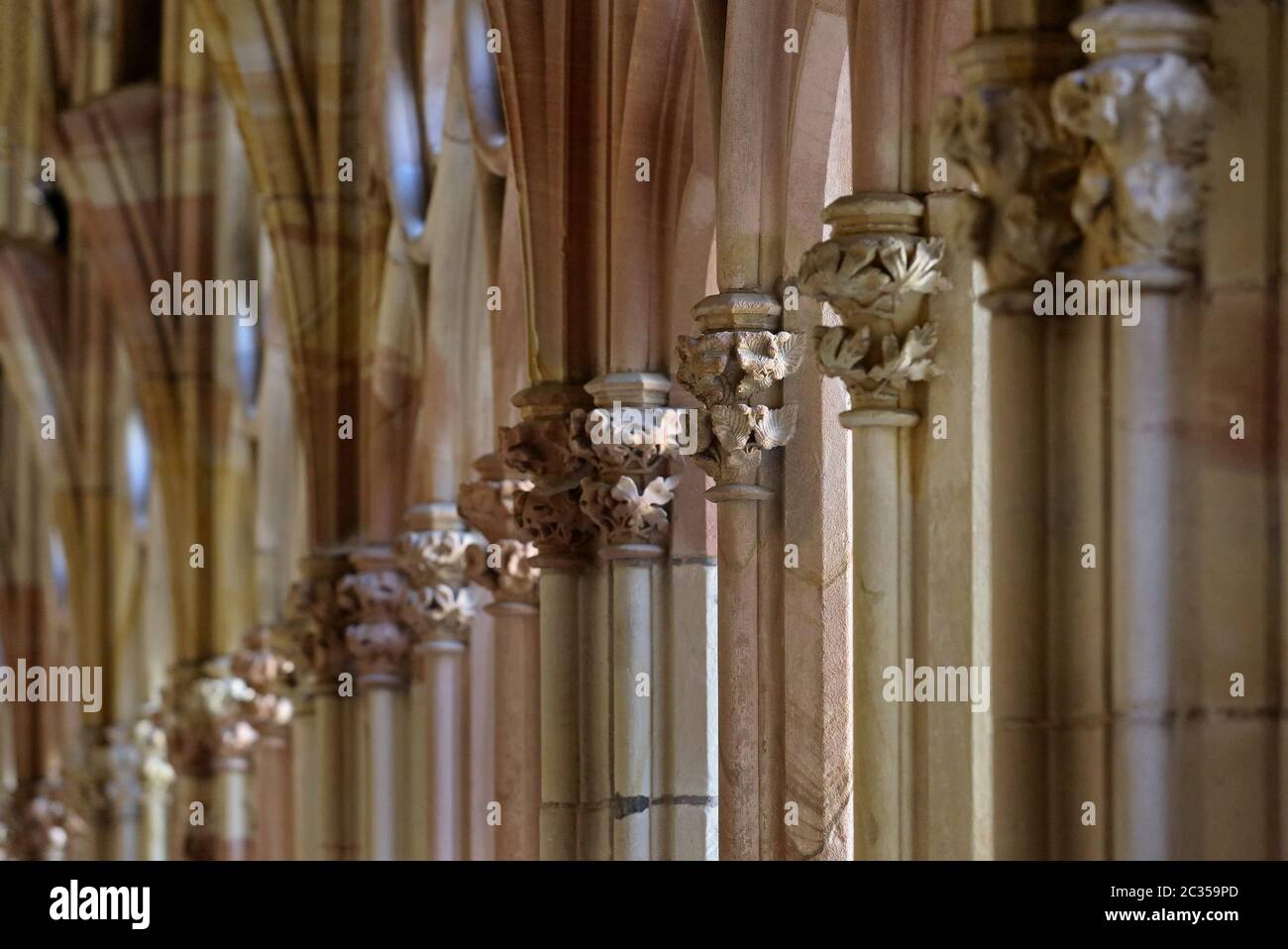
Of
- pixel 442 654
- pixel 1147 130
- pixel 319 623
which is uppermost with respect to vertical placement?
pixel 1147 130

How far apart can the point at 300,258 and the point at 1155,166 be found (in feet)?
34.3

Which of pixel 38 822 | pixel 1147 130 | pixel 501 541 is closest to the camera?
pixel 1147 130

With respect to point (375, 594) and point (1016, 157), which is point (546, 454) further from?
point (1016, 157)

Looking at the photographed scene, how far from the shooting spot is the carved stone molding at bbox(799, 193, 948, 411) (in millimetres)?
8031

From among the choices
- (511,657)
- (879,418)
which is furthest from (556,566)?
(879,418)

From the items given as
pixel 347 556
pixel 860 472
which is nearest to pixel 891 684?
pixel 860 472

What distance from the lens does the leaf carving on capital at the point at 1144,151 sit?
6.13 metres

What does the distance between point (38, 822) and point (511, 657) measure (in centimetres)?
1490

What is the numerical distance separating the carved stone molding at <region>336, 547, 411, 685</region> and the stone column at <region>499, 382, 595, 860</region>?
396 cm

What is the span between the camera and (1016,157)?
6566 mm

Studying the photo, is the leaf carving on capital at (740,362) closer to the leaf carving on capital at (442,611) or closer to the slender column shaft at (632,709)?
the slender column shaft at (632,709)

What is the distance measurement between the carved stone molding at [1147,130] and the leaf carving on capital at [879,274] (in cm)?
174

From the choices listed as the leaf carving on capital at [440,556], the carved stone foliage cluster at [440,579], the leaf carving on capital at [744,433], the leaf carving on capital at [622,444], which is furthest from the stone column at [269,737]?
the leaf carving on capital at [744,433]
